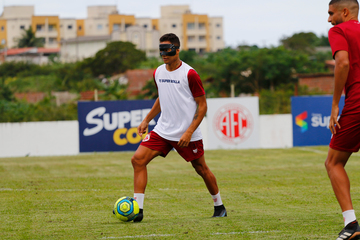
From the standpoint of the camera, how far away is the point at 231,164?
13859mm

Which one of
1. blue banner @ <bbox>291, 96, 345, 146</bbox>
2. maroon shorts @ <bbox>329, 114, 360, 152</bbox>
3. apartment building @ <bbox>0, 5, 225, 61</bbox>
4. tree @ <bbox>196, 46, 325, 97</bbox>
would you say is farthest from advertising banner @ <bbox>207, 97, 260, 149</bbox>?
apartment building @ <bbox>0, 5, 225, 61</bbox>

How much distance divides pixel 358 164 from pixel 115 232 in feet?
29.4

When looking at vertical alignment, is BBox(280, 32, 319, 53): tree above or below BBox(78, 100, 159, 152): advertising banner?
above

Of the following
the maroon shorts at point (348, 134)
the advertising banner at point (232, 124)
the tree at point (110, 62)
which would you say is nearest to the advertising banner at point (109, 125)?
the advertising banner at point (232, 124)

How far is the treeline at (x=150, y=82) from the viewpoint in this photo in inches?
949

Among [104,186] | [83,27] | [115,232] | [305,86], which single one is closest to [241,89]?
[305,86]

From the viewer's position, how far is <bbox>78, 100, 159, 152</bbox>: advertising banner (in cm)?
1939

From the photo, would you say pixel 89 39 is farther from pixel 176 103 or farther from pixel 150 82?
pixel 176 103

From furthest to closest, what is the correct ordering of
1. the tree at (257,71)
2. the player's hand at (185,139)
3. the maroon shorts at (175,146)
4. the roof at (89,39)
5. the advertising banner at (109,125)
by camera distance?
the roof at (89,39)
the tree at (257,71)
the advertising banner at (109,125)
the maroon shorts at (175,146)
the player's hand at (185,139)

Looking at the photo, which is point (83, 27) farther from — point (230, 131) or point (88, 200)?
point (88, 200)

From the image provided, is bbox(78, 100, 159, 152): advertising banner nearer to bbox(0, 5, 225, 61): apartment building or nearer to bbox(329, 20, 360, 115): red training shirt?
bbox(329, 20, 360, 115): red training shirt

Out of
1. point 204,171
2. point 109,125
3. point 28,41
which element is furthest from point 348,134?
point 28,41

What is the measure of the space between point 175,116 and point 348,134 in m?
2.08

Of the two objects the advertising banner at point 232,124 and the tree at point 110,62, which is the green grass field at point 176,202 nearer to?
the advertising banner at point 232,124
